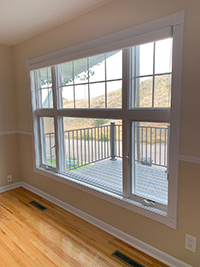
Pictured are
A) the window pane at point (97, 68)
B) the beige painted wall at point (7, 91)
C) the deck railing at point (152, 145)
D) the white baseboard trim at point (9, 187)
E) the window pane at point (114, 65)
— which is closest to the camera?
the deck railing at point (152, 145)

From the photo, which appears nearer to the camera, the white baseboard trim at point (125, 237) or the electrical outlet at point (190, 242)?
the electrical outlet at point (190, 242)

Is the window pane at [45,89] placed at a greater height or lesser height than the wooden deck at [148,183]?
greater

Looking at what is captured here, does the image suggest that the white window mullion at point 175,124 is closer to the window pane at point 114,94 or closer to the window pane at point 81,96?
the window pane at point 114,94

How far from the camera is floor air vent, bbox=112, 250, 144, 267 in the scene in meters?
1.89

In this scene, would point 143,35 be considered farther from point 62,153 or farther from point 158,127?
point 62,153

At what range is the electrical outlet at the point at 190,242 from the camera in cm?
170

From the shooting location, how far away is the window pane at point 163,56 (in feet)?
5.73

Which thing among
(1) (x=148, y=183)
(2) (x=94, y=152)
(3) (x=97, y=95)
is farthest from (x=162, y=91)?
(2) (x=94, y=152)

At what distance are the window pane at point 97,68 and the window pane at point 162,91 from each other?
685 millimetres

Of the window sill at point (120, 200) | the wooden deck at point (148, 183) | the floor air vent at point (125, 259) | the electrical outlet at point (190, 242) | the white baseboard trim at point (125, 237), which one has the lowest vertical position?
the floor air vent at point (125, 259)

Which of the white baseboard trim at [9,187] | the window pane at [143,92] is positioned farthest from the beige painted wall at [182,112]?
the white baseboard trim at [9,187]

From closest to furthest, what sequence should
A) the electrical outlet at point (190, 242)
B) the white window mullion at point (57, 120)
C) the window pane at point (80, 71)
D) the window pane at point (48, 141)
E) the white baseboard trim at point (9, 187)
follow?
the electrical outlet at point (190, 242) → the window pane at point (80, 71) → the white window mullion at point (57, 120) → the window pane at point (48, 141) → the white baseboard trim at point (9, 187)

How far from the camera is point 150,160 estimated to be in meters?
2.03

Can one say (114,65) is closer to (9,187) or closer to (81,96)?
(81,96)
